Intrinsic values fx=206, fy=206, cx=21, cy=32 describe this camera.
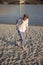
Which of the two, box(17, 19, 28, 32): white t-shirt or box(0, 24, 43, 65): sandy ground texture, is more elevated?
box(17, 19, 28, 32): white t-shirt

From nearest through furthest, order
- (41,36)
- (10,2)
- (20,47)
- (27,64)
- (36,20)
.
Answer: (27,64) < (20,47) < (41,36) < (36,20) < (10,2)

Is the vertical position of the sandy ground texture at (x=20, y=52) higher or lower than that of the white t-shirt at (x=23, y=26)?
lower

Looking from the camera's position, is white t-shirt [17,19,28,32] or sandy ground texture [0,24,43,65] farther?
white t-shirt [17,19,28,32]

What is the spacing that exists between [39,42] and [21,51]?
1.76 meters

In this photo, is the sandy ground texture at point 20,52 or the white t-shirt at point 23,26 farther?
the white t-shirt at point 23,26

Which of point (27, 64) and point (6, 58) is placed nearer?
point (27, 64)

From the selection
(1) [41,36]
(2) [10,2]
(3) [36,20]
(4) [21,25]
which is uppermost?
(4) [21,25]

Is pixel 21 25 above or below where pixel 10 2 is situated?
above

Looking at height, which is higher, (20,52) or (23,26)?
(23,26)

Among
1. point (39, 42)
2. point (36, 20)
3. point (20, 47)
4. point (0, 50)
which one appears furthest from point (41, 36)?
point (36, 20)

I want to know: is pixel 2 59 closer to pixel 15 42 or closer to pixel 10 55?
pixel 10 55

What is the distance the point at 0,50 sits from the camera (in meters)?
7.84

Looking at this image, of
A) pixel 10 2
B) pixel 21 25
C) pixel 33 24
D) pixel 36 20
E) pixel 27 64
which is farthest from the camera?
pixel 10 2

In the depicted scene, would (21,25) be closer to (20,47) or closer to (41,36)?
(20,47)
